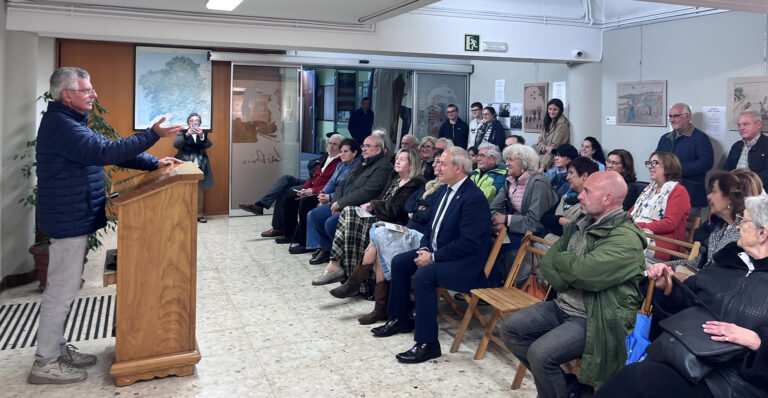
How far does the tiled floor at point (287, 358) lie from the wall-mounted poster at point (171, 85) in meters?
3.97

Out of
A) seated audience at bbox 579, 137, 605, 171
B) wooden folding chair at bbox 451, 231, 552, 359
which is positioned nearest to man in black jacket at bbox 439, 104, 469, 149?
seated audience at bbox 579, 137, 605, 171

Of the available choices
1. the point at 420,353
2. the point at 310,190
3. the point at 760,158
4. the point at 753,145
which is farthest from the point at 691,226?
the point at 310,190

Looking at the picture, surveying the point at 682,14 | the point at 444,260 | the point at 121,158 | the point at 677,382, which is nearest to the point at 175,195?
the point at 121,158

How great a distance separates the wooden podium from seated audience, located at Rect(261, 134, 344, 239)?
3.86 metres

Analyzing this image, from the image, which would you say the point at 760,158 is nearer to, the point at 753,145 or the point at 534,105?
the point at 753,145

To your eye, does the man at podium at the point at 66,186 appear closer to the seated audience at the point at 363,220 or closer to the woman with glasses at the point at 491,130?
the seated audience at the point at 363,220

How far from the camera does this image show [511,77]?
10133mm

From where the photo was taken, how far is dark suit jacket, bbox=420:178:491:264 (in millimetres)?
4129

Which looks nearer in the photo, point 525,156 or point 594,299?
point 594,299

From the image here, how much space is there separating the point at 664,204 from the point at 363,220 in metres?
2.44

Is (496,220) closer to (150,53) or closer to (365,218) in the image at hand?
(365,218)

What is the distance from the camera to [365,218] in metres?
5.57

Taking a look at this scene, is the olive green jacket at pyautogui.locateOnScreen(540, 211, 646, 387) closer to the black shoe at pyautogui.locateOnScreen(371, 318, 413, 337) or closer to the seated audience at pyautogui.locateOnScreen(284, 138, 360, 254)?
the black shoe at pyautogui.locateOnScreen(371, 318, 413, 337)

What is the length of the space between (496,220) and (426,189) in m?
0.85
